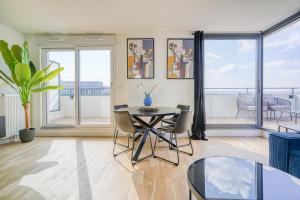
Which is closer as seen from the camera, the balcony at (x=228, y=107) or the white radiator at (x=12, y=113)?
the white radiator at (x=12, y=113)

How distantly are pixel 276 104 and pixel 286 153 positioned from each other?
403 centimetres

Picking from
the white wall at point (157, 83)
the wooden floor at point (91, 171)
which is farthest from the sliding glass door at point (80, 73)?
the wooden floor at point (91, 171)

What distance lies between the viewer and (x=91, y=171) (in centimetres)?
239

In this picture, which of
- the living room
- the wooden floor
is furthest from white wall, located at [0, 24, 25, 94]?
the wooden floor

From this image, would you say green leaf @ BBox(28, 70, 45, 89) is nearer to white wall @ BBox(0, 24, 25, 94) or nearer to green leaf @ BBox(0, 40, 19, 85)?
green leaf @ BBox(0, 40, 19, 85)

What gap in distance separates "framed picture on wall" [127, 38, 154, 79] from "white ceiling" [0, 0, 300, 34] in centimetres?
31

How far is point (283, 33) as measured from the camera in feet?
13.1

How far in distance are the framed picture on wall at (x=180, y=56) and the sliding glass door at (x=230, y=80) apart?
449mm

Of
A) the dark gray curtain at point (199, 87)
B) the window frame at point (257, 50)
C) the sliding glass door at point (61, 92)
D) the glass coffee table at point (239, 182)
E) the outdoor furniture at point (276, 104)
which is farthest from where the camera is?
the outdoor furniture at point (276, 104)

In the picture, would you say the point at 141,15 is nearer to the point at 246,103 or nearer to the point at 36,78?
the point at 36,78

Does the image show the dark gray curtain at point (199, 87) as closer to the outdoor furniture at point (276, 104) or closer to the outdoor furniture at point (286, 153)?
the outdoor furniture at point (276, 104)

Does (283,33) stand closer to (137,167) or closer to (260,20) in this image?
(260,20)

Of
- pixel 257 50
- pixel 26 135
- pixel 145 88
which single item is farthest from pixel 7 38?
pixel 257 50

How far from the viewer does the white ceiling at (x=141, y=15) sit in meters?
2.95
